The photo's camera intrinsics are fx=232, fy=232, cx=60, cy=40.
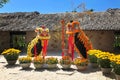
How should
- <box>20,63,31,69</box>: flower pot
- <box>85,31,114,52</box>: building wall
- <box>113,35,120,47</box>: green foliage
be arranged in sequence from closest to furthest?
<box>20,63,31,69</box>: flower pot
<box>85,31,114,52</box>: building wall
<box>113,35,120,47</box>: green foliage

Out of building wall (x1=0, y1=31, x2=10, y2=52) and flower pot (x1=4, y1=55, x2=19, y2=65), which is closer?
flower pot (x1=4, y1=55, x2=19, y2=65)

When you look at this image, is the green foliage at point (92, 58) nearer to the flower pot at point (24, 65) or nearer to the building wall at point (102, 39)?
the flower pot at point (24, 65)

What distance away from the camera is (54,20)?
79.0 ft

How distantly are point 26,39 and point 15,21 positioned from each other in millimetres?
2394

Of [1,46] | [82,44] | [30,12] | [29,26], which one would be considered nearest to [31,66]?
[82,44]

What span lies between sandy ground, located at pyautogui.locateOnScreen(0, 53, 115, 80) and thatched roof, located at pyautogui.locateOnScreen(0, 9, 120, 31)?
8702 millimetres

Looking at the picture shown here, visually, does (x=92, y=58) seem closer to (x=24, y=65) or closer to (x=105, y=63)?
(x=105, y=63)

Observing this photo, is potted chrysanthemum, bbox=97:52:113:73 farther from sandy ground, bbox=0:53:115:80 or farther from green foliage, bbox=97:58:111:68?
sandy ground, bbox=0:53:115:80

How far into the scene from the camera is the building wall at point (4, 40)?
24.3 m

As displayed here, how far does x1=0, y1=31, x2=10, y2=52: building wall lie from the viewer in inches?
955

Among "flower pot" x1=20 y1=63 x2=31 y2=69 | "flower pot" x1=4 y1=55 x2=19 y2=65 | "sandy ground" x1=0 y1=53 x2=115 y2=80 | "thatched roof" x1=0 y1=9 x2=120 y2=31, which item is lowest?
"sandy ground" x1=0 y1=53 x2=115 y2=80

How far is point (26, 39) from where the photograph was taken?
24234mm

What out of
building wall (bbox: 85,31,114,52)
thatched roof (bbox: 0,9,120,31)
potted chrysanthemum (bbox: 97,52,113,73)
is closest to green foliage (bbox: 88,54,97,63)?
potted chrysanthemum (bbox: 97,52,113,73)

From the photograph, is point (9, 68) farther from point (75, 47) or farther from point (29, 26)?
point (29, 26)
